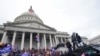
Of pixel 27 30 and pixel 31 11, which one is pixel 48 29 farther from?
pixel 31 11

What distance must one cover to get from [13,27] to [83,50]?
25.9 meters

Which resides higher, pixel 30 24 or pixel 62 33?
pixel 30 24

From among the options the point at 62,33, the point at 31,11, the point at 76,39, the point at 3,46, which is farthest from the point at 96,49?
the point at 31,11

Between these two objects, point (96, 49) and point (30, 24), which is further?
point (30, 24)

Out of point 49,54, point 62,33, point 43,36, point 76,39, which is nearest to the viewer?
point 76,39

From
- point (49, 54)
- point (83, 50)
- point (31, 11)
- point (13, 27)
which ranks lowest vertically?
point (49, 54)

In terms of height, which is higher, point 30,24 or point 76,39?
point 30,24


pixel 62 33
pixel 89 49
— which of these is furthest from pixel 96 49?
pixel 62 33

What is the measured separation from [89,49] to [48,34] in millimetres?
27791

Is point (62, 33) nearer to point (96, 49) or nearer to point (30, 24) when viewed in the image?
point (30, 24)

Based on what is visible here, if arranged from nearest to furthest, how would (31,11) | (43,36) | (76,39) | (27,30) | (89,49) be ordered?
(89,49)
(76,39)
(27,30)
(43,36)
(31,11)

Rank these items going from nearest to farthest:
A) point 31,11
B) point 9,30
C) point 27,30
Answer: point 9,30 < point 27,30 < point 31,11

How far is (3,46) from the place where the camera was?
9.98 metres

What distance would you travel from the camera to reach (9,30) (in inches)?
1183
